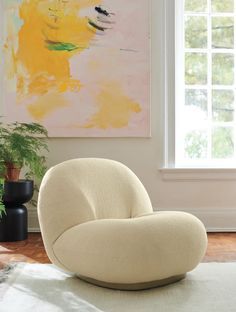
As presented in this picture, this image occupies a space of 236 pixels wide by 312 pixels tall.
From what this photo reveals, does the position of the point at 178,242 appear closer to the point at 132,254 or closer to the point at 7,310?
the point at 132,254

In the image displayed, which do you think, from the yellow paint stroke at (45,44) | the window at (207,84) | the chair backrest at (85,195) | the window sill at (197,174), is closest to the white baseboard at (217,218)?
the window sill at (197,174)

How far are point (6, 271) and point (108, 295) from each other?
0.71 metres

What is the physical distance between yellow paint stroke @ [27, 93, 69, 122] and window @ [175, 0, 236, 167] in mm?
1080

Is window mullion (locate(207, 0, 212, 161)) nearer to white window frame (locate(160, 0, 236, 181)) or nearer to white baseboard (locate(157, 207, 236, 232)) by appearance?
white window frame (locate(160, 0, 236, 181))

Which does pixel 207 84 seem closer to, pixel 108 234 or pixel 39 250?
pixel 39 250

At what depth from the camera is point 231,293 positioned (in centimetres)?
195

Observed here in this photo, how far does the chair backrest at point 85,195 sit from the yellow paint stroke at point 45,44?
1390 mm

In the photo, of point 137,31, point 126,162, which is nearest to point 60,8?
point 137,31

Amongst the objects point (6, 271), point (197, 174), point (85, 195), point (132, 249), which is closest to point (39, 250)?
point (6, 271)

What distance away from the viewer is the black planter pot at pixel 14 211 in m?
3.19

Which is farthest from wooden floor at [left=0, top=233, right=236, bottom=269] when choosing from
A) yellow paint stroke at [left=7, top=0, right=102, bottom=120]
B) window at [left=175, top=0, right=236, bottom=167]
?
yellow paint stroke at [left=7, top=0, right=102, bottom=120]

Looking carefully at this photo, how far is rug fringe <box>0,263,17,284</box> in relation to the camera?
218 centimetres

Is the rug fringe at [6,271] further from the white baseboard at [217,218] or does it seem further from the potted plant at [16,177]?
the white baseboard at [217,218]

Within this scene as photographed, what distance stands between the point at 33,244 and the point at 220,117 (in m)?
2.02
